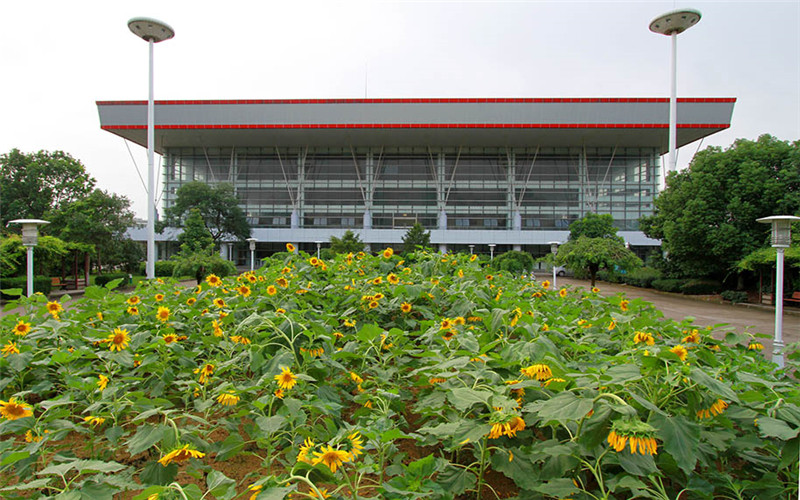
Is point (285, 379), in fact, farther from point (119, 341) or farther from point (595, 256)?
point (595, 256)

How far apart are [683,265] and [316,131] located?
2563 centimetres

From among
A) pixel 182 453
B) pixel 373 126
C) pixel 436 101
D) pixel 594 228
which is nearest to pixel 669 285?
pixel 594 228

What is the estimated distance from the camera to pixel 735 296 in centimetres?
1678

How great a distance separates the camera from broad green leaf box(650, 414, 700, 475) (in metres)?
0.92

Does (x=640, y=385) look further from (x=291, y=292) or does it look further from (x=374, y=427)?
(x=291, y=292)

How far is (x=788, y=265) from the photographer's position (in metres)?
14.7

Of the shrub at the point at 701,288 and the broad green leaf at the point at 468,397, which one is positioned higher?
the broad green leaf at the point at 468,397

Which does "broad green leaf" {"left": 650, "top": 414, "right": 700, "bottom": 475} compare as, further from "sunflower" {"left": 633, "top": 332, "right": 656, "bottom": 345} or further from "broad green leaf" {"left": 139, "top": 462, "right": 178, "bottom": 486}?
"broad green leaf" {"left": 139, "top": 462, "right": 178, "bottom": 486}

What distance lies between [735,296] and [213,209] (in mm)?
31741

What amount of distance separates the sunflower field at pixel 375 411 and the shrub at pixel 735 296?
18.4m

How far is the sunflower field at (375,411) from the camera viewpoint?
39.1 inches

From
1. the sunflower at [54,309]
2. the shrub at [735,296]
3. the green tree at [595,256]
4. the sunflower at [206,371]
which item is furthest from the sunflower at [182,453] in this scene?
the shrub at [735,296]

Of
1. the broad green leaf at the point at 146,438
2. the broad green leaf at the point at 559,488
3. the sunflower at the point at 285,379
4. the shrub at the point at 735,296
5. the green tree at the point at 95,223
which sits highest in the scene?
the green tree at the point at 95,223

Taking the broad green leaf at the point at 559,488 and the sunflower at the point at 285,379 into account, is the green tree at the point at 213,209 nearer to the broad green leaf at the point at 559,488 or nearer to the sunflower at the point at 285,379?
the sunflower at the point at 285,379
